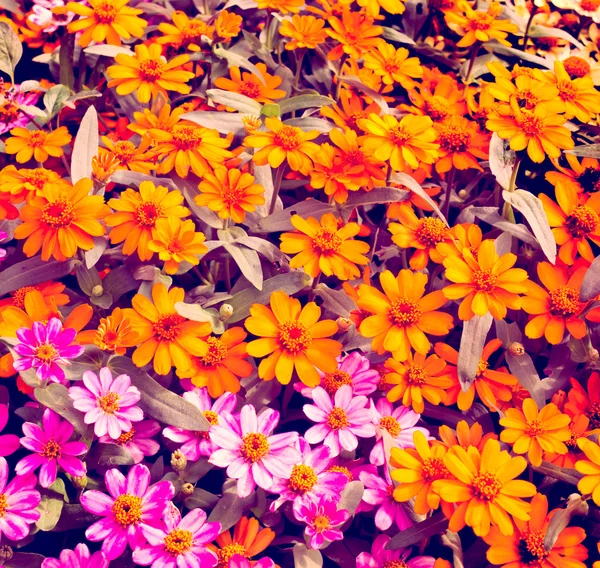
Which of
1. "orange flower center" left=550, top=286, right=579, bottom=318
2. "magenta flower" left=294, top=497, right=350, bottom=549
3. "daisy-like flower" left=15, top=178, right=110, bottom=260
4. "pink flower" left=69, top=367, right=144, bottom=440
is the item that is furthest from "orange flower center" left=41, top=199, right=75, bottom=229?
"orange flower center" left=550, top=286, right=579, bottom=318

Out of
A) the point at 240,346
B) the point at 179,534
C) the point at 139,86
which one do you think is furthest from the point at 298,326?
the point at 139,86

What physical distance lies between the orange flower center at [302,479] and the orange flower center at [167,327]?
11.4 inches

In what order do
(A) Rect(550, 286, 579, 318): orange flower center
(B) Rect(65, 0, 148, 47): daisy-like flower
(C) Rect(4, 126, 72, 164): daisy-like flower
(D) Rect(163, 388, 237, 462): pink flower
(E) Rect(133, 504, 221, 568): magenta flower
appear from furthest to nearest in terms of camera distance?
(B) Rect(65, 0, 148, 47): daisy-like flower < (C) Rect(4, 126, 72, 164): daisy-like flower < (A) Rect(550, 286, 579, 318): orange flower center < (D) Rect(163, 388, 237, 462): pink flower < (E) Rect(133, 504, 221, 568): magenta flower

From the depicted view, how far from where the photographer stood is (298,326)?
109cm

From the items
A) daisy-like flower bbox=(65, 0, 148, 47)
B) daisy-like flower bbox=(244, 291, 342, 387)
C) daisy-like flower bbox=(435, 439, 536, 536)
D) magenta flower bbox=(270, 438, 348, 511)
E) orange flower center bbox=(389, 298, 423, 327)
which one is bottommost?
magenta flower bbox=(270, 438, 348, 511)

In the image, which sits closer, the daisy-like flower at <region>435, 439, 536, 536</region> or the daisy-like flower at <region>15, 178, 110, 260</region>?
the daisy-like flower at <region>435, 439, 536, 536</region>

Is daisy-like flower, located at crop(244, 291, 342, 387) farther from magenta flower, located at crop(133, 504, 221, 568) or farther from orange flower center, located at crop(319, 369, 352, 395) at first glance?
magenta flower, located at crop(133, 504, 221, 568)

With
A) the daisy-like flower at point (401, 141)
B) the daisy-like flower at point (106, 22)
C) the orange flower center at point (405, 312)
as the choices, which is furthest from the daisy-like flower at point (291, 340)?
the daisy-like flower at point (106, 22)

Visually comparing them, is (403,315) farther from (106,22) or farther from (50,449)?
(106,22)

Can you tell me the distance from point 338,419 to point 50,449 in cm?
45

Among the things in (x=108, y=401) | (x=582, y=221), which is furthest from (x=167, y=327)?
(x=582, y=221)

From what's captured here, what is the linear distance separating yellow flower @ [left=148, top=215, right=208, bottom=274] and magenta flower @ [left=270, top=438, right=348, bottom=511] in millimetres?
381

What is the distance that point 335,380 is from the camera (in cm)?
112

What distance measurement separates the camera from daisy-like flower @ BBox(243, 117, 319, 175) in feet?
3.92
